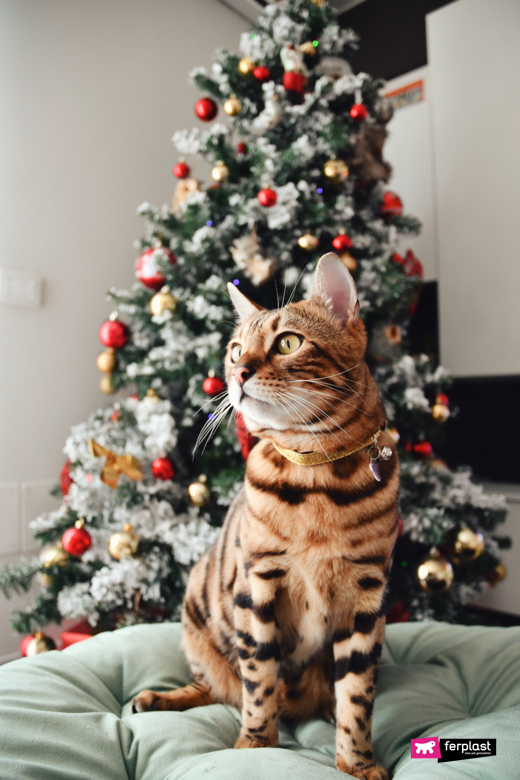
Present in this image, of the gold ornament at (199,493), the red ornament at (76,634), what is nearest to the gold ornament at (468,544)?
the gold ornament at (199,493)

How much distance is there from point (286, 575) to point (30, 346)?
1.30 m

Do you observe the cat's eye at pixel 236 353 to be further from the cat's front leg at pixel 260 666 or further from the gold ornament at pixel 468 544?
the gold ornament at pixel 468 544

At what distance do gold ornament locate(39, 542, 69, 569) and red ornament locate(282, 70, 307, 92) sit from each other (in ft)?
4.56

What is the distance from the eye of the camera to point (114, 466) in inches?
49.9

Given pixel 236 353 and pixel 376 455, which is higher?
pixel 236 353

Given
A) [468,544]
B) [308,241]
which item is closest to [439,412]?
[468,544]

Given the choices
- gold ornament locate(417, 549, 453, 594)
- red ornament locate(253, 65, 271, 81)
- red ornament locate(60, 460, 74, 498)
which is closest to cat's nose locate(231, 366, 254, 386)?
gold ornament locate(417, 549, 453, 594)

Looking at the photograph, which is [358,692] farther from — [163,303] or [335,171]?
[335,171]

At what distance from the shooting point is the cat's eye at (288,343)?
0.70 m

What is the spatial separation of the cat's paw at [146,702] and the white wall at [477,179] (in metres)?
1.60

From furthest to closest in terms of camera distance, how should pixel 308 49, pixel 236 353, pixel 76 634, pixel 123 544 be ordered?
1. pixel 308 49
2. pixel 76 634
3. pixel 123 544
4. pixel 236 353

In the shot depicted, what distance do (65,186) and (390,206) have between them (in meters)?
1.11

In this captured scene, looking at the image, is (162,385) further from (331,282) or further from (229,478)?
(331,282)

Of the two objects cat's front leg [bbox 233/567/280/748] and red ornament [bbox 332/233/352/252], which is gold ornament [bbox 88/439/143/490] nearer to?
cat's front leg [bbox 233/567/280/748]
